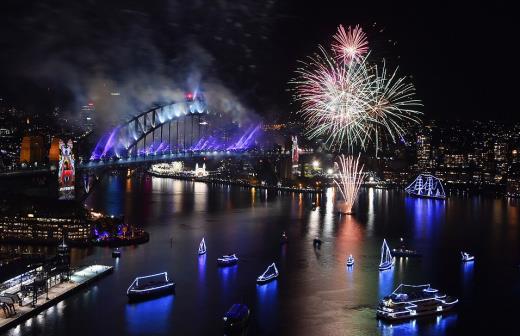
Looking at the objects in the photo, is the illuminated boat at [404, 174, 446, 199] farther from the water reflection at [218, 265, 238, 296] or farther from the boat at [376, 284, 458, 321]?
the boat at [376, 284, 458, 321]

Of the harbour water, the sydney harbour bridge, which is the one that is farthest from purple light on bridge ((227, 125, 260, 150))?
the harbour water

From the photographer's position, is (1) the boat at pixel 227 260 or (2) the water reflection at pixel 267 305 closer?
(2) the water reflection at pixel 267 305

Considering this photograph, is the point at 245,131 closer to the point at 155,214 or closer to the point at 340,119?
the point at 155,214

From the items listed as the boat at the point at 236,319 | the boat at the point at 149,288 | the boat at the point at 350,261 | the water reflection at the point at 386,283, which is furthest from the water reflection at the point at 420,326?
the boat at the point at 149,288

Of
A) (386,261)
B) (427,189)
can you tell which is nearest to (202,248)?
(386,261)

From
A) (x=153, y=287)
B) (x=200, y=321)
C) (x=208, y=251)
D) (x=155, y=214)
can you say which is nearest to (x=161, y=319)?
(x=200, y=321)

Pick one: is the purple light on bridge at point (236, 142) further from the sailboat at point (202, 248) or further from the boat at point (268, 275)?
the boat at point (268, 275)
